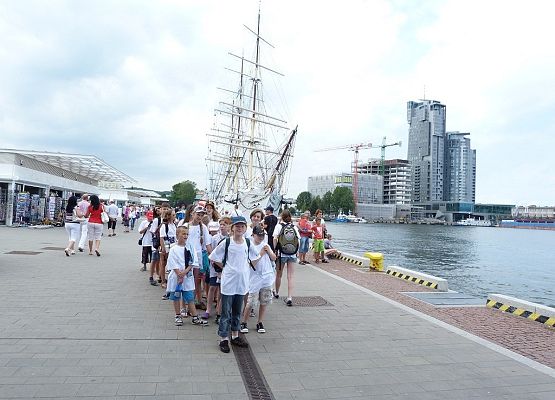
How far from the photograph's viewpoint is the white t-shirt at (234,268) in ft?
19.0

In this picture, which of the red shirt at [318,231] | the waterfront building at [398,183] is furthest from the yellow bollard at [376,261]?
the waterfront building at [398,183]

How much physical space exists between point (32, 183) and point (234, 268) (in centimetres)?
2482

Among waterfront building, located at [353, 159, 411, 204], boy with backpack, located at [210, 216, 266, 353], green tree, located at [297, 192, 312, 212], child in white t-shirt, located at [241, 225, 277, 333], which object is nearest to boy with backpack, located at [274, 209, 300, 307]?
child in white t-shirt, located at [241, 225, 277, 333]

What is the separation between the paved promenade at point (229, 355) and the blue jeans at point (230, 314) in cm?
29

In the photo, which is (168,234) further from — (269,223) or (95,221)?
(95,221)

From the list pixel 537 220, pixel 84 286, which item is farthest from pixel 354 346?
pixel 537 220

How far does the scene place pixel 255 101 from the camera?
56.2m

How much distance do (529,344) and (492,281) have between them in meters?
16.7

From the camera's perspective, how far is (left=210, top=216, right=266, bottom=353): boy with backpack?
5.74 metres

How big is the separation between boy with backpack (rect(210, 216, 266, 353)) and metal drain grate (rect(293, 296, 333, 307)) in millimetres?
2814

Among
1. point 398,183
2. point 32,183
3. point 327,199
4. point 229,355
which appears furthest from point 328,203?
point 229,355

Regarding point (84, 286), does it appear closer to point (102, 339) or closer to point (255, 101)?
point (102, 339)

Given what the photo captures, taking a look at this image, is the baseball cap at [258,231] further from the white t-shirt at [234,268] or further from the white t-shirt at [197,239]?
the white t-shirt at [197,239]

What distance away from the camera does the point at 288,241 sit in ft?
28.6
